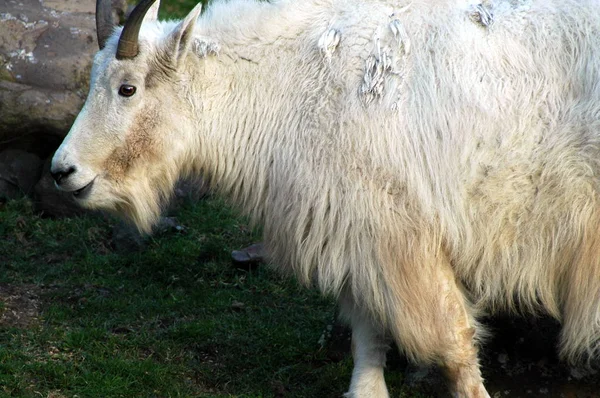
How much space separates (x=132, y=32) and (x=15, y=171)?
3.43m

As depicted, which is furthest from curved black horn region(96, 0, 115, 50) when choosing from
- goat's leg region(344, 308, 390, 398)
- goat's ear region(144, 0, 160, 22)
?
goat's leg region(344, 308, 390, 398)

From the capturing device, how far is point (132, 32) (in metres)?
5.46

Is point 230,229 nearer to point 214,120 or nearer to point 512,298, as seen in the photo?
point 214,120

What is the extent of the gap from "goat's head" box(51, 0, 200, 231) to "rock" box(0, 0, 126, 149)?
102 inches

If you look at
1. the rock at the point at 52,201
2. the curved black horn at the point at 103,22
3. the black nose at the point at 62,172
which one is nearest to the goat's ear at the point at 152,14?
the curved black horn at the point at 103,22

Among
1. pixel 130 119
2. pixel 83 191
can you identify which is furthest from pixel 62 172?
pixel 130 119

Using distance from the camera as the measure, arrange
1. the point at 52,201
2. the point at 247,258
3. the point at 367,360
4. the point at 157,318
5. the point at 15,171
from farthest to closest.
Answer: the point at 15,171 < the point at 52,201 < the point at 247,258 < the point at 157,318 < the point at 367,360

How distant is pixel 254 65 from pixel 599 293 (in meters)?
2.32

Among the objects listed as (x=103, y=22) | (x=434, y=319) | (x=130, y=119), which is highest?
(x=103, y=22)

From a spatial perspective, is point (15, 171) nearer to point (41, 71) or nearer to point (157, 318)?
point (41, 71)

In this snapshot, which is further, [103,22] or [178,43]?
[103,22]

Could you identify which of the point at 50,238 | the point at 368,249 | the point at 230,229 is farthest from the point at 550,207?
the point at 50,238

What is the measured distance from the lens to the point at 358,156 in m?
5.18

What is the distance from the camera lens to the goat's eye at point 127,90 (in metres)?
5.51
